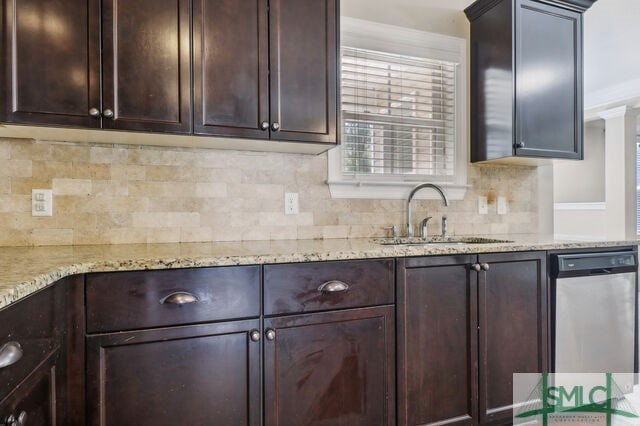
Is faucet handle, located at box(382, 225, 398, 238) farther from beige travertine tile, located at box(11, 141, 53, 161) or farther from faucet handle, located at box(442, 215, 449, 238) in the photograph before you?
beige travertine tile, located at box(11, 141, 53, 161)

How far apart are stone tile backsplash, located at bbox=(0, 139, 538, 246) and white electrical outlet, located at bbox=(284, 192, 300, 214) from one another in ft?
0.08

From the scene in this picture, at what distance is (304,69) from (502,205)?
1.72 meters

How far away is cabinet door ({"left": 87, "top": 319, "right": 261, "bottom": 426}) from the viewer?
49.8 inches

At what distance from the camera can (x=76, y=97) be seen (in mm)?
1510

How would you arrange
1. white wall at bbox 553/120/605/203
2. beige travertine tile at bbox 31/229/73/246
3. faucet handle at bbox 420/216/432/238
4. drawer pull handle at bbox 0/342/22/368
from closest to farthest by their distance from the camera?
drawer pull handle at bbox 0/342/22/368
beige travertine tile at bbox 31/229/73/246
faucet handle at bbox 420/216/432/238
white wall at bbox 553/120/605/203

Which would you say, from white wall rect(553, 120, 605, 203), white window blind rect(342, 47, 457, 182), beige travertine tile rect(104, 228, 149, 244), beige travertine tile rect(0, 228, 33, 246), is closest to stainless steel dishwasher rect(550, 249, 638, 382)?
white window blind rect(342, 47, 457, 182)

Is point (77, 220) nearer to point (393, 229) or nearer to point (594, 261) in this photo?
point (393, 229)

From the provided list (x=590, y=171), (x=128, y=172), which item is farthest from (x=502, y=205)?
(x=590, y=171)

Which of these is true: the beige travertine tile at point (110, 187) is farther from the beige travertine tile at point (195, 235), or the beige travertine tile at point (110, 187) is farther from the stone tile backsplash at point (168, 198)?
the beige travertine tile at point (195, 235)

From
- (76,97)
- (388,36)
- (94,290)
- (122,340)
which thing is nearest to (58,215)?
(76,97)

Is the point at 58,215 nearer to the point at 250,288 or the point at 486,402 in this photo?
the point at 250,288

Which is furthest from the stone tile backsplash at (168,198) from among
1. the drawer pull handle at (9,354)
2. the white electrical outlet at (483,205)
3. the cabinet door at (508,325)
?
the drawer pull handle at (9,354)

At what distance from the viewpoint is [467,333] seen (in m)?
1.78

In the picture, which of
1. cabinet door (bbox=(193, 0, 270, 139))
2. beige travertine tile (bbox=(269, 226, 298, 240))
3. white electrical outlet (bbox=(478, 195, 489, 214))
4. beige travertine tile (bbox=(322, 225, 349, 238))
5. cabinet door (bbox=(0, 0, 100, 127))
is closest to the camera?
cabinet door (bbox=(0, 0, 100, 127))
